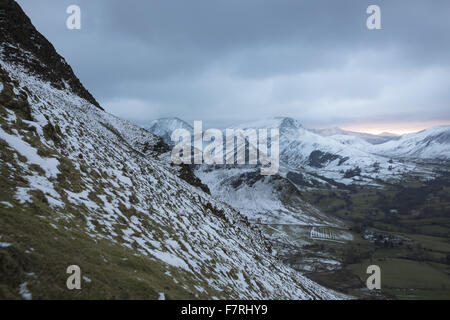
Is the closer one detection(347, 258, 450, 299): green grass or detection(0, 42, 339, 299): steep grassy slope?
detection(0, 42, 339, 299): steep grassy slope

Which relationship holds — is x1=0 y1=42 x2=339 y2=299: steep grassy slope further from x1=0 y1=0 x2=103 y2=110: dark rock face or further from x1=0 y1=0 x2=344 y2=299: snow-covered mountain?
x1=0 y1=0 x2=103 y2=110: dark rock face

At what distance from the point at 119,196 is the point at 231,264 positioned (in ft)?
37.7

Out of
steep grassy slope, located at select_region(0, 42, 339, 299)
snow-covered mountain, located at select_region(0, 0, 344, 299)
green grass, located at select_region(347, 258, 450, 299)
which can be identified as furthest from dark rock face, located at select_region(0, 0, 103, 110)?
green grass, located at select_region(347, 258, 450, 299)

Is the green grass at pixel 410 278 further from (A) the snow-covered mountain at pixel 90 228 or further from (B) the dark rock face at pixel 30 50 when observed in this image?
(B) the dark rock face at pixel 30 50

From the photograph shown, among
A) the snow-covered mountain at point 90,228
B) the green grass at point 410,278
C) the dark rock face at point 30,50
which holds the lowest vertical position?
the green grass at point 410,278

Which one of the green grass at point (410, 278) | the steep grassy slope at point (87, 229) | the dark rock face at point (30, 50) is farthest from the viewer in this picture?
the green grass at point (410, 278)

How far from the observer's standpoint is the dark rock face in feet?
162

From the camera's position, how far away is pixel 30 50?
5306 cm

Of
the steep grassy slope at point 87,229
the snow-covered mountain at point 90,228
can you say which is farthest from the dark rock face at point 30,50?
the snow-covered mountain at point 90,228

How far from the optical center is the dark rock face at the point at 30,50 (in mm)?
49344

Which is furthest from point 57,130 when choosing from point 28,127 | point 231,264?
point 231,264

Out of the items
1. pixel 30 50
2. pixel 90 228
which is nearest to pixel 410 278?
pixel 90 228

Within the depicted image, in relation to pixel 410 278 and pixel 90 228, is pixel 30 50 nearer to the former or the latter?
pixel 90 228
